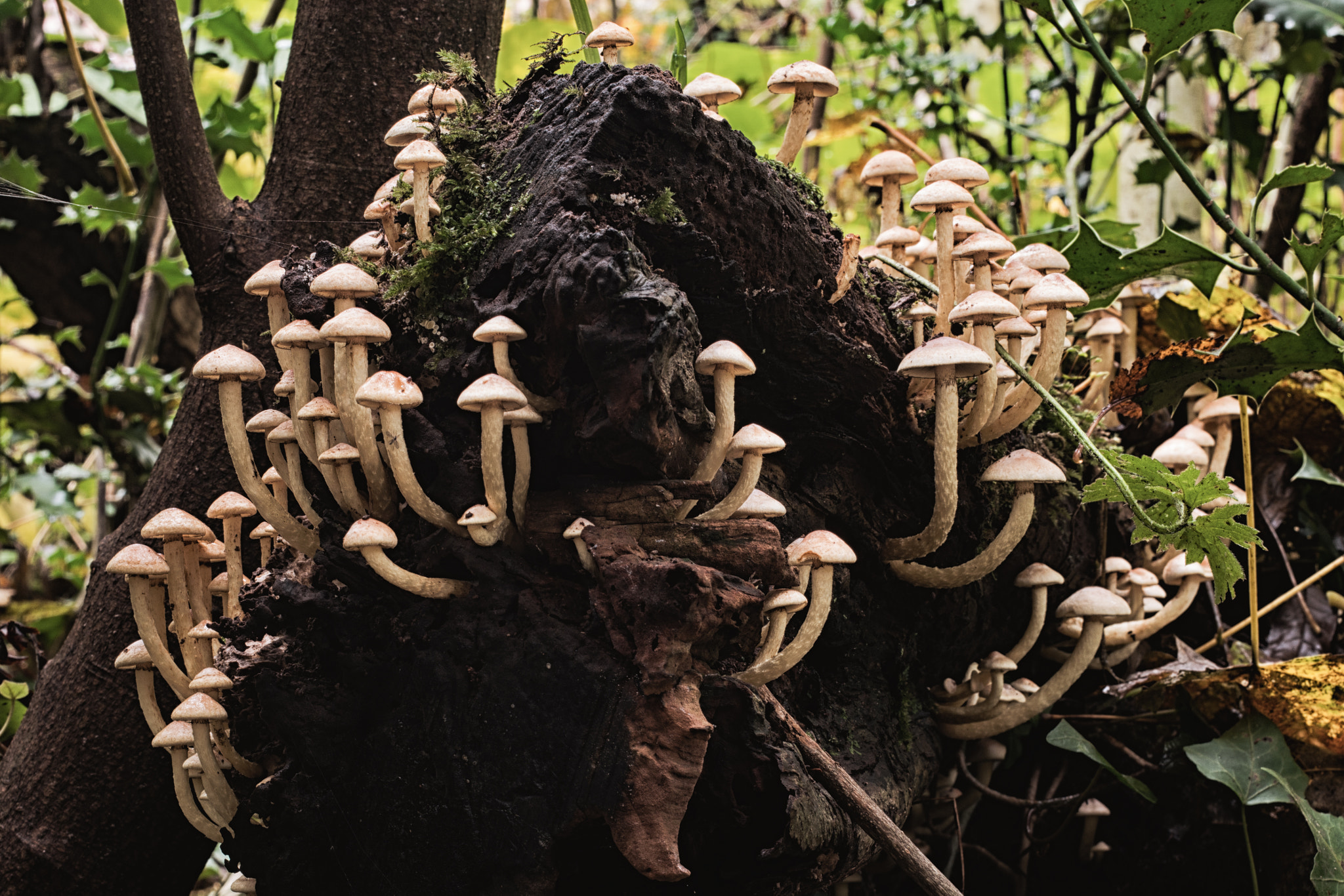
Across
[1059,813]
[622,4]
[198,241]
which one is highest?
[622,4]

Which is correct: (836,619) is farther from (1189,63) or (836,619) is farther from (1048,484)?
(1189,63)

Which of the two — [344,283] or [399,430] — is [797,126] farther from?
[399,430]

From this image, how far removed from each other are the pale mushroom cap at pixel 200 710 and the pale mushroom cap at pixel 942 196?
2303 millimetres

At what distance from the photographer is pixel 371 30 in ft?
9.87

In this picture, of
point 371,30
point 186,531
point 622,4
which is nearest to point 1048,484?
point 186,531

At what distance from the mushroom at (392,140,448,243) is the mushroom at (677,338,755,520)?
78 centimetres

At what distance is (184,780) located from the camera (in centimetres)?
231

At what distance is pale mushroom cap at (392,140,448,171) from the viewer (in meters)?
2.15

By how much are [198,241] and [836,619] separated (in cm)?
237

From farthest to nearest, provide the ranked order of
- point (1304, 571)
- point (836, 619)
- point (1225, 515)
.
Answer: point (1304, 571), point (836, 619), point (1225, 515)

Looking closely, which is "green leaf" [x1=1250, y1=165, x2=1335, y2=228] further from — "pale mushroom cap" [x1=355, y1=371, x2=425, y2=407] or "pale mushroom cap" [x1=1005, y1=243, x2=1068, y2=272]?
"pale mushroom cap" [x1=355, y1=371, x2=425, y2=407]

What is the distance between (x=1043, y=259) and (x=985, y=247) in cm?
22

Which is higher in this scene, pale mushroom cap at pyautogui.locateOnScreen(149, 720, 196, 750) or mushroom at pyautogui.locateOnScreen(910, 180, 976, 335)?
mushroom at pyautogui.locateOnScreen(910, 180, 976, 335)

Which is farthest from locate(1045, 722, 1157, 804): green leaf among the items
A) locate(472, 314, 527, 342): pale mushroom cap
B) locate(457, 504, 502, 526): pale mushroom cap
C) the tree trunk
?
the tree trunk
